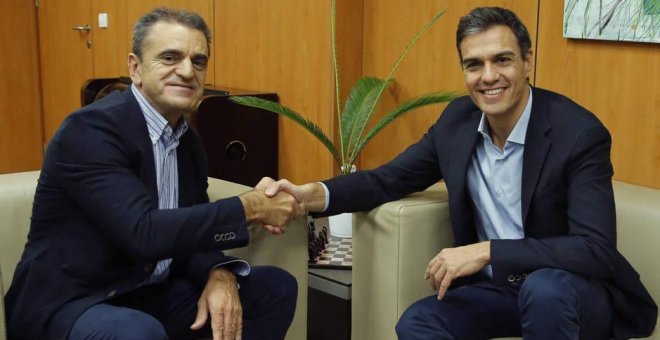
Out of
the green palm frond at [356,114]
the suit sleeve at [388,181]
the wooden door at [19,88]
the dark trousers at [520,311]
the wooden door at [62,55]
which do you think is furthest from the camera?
the wooden door at [19,88]

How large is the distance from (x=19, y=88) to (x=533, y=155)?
200 inches

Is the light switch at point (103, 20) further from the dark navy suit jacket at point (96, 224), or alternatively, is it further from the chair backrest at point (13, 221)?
the dark navy suit jacket at point (96, 224)

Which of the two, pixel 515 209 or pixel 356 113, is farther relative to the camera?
pixel 356 113

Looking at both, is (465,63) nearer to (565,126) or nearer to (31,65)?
(565,126)

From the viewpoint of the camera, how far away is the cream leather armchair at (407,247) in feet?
7.11

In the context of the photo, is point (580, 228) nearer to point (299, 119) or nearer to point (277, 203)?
point (277, 203)

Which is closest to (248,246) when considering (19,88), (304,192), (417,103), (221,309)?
(304,192)

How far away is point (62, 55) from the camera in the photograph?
19.8 ft

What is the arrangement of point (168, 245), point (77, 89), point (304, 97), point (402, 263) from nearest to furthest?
1. point (168, 245)
2. point (402, 263)
3. point (304, 97)
4. point (77, 89)

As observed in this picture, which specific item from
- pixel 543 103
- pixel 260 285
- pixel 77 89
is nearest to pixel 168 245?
pixel 260 285

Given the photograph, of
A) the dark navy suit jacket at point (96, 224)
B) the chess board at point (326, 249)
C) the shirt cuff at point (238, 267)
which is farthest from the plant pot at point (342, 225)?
the dark navy suit jacket at point (96, 224)

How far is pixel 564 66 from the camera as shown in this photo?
2898 mm

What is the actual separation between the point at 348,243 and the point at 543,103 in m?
1.06

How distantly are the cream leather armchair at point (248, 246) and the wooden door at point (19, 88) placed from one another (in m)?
4.11
